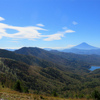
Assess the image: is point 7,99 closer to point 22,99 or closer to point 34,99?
point 22,99

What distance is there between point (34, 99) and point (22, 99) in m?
1.77

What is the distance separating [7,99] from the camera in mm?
12633

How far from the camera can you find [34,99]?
44.6 ft

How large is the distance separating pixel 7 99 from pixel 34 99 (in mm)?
3762

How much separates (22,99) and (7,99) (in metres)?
2.03

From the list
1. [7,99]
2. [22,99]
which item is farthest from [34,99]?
[7,99]

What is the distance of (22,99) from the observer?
12930 mm

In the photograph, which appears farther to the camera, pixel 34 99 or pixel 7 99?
pixel 34 99
